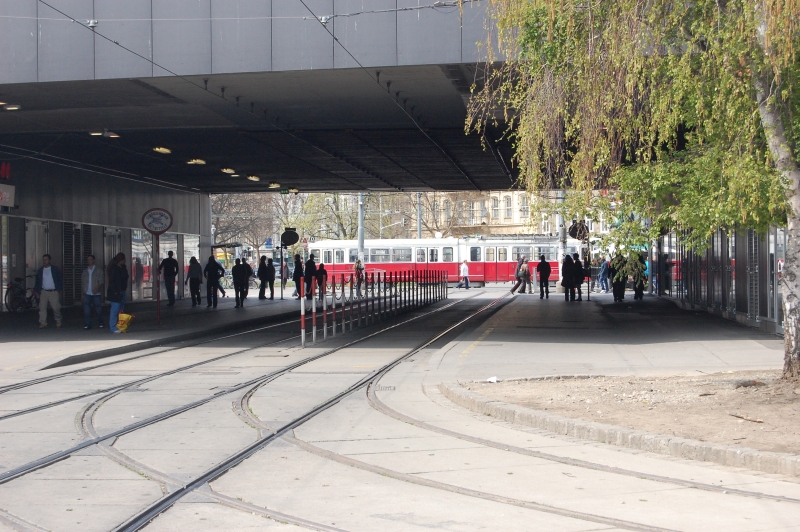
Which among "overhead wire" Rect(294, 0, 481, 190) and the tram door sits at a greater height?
"overhead wire" Rect(294, 0, 481, 190)

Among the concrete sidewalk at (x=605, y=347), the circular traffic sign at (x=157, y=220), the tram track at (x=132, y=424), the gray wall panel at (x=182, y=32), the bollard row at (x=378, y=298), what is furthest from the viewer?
the bollard row at (x=378, y=298)

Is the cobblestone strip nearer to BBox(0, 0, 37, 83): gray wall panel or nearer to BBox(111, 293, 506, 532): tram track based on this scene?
BBox(111, 293, 506, 532): tram track

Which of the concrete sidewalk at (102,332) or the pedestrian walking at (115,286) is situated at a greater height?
the pedestrian walking at (115,286)

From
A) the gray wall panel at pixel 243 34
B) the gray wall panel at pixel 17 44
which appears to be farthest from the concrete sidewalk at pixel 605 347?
the gray wall panel at pixel 17 44

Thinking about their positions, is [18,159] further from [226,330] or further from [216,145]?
[226,330]

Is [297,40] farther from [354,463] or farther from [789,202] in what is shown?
[354,463]

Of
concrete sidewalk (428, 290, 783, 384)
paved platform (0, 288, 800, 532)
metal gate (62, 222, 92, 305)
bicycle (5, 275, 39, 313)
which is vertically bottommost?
paved platform (0, 288, 800, 532)

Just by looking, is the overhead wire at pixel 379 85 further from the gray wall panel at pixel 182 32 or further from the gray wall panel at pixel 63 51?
the gray wall panel at pixel 63 51

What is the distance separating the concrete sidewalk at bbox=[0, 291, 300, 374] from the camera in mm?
16297

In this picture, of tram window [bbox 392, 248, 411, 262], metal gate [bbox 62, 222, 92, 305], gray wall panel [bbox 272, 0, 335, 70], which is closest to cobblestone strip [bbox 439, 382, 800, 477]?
gray wall panel [bbox 272, 0, 335, 70]

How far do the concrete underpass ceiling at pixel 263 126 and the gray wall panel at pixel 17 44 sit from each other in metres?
0.52

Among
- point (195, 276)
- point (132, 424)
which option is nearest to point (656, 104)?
point (132, 424)

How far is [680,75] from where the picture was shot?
30.7 feet

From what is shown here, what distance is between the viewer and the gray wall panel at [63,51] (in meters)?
17.0
